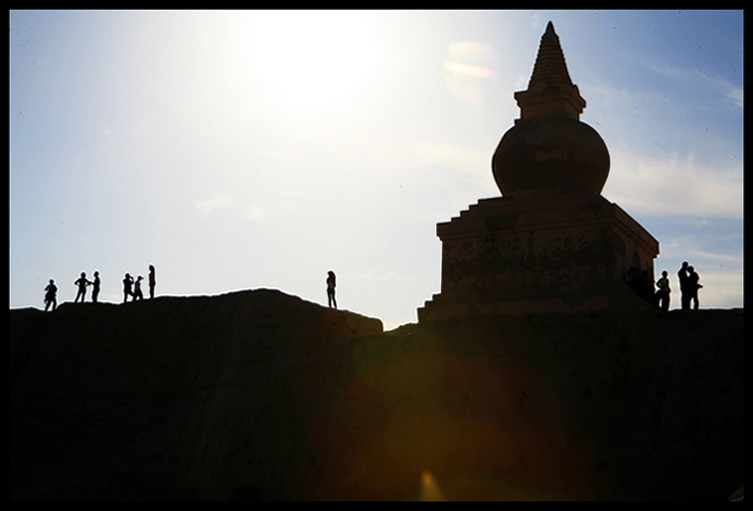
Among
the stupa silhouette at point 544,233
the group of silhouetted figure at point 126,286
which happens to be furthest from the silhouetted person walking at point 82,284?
the stupa silhouette at point 544,233

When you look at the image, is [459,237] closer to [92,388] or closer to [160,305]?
[160,305]

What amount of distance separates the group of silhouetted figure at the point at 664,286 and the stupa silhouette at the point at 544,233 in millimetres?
299

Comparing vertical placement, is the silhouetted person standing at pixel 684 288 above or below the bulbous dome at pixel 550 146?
below

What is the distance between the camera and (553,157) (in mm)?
14023

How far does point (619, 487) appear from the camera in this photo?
366 inches

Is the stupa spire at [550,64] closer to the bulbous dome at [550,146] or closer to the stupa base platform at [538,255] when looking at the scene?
the bulbous dome at [550,146]

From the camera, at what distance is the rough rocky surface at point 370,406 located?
9680 mm

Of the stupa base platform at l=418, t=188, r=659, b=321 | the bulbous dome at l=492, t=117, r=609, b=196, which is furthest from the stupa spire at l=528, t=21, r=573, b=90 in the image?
the stupa base platform at l=418, t=188, r=659, b=321

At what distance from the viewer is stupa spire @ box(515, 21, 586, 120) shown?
14.8 meters

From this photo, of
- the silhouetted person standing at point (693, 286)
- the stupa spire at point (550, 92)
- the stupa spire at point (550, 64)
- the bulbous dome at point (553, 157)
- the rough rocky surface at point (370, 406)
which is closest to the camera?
the rough rocky surface at point (370, 406)

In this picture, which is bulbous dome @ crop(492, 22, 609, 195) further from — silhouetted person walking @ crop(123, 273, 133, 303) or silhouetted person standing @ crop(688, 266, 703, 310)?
silhouetted person walking @ crop(123, 273, 133, 303)

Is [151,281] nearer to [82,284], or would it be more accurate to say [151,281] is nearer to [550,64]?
[82,284]

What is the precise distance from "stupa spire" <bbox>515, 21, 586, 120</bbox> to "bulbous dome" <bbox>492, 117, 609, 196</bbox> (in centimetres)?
44

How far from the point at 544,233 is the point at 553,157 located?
62.2 inches
